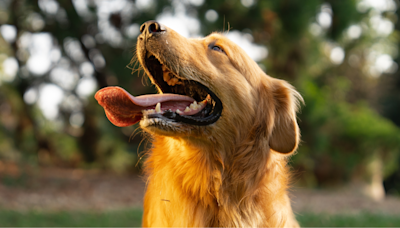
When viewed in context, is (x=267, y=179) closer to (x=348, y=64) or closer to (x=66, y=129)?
(x=66, y=129)

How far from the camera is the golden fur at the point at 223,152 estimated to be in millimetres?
2420

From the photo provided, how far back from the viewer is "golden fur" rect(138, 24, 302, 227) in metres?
2.42

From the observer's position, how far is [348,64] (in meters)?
15.7

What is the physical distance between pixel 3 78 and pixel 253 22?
7.78 meters

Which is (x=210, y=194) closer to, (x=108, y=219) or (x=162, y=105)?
(x=162, y=105)

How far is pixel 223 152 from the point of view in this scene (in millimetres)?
2502

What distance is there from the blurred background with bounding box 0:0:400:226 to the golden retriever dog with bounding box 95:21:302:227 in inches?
127

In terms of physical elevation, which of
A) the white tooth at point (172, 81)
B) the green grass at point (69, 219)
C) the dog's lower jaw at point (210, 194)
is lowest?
the green grass at point (69, 219)

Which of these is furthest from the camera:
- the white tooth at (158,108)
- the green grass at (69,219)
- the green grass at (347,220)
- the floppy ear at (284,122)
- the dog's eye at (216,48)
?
the green grass at (347,220)

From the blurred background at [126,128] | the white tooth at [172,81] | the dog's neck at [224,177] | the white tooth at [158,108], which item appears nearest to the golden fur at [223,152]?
the dog's neck at [224,177]

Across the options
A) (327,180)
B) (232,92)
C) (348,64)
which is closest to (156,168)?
(232,92)

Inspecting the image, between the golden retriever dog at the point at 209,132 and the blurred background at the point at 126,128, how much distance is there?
322 centimetres

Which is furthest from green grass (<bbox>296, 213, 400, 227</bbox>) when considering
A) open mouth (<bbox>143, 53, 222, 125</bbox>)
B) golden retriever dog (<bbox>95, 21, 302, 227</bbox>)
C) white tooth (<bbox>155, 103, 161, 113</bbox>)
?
white tooth (<bbox>155, 103, 161, 113</bbox>)

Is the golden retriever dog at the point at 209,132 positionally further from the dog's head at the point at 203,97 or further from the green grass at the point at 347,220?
the green grass at the point at 347,220
